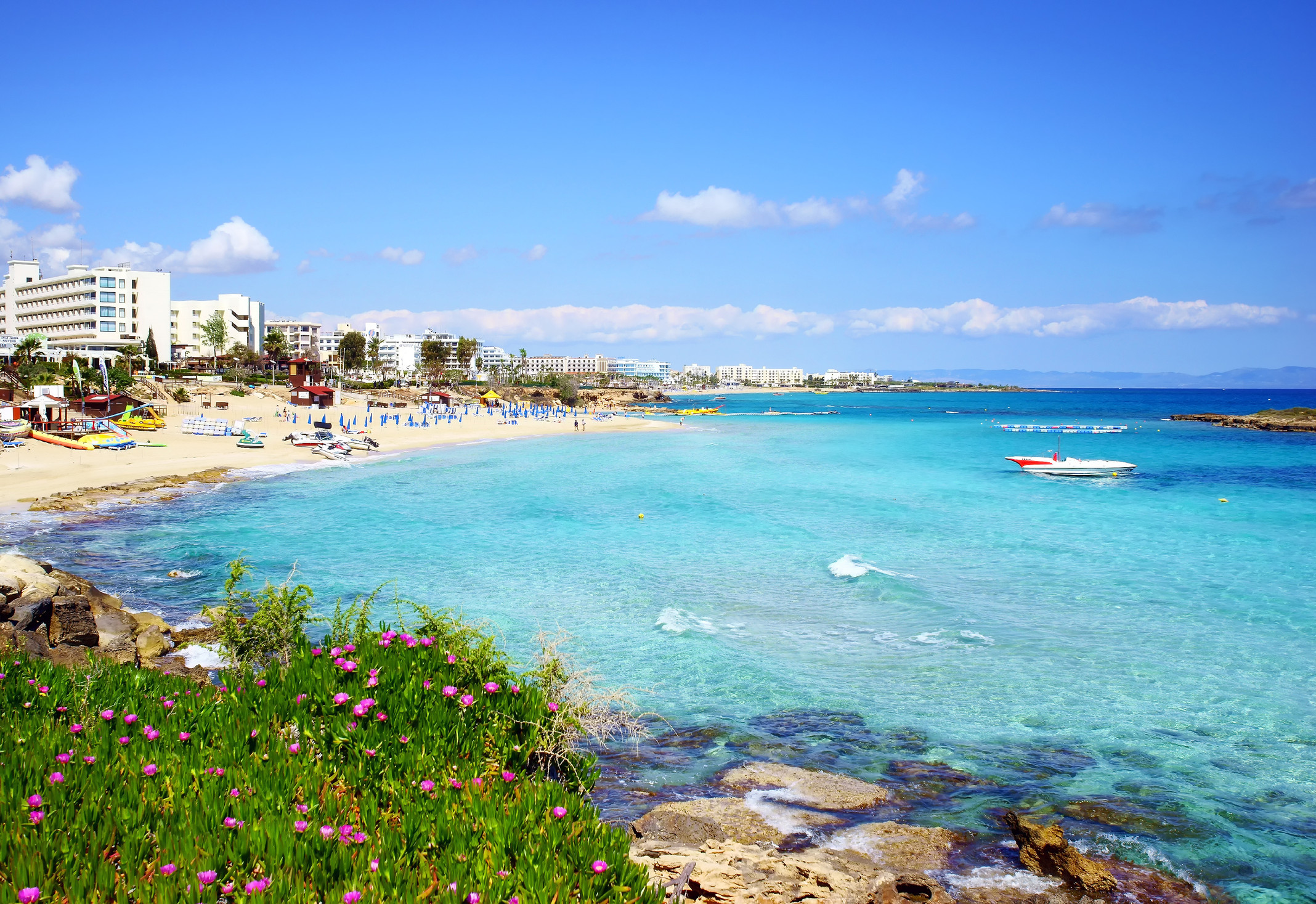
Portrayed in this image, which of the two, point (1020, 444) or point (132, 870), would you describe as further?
point (1020, 444)

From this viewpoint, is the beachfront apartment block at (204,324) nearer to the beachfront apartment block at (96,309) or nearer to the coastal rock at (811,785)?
the beachfront apartment block at (96,309)

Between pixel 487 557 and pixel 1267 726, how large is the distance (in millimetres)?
19152

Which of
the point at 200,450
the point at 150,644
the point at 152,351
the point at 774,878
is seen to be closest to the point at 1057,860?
the point at 774,878

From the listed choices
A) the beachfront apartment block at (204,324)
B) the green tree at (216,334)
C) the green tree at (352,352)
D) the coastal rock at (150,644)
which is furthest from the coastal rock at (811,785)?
the green tree at (352,352)

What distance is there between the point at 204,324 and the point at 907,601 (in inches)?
5382

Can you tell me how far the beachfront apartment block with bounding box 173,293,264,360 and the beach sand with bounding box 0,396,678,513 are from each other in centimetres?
5338

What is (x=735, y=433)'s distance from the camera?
296 feet

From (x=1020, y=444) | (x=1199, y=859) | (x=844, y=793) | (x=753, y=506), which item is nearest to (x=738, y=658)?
(x=844, y=793)

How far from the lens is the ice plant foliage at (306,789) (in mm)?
4840

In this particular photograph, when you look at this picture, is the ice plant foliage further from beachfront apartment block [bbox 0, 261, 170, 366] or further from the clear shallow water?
beachfront apartment block [bbox 0, 261, 170, 366]

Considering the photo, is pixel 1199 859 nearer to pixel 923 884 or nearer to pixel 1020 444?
pixel 923 884

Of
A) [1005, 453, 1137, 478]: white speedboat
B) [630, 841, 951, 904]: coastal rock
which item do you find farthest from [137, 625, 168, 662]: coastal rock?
[1005, 453, 1137, 478]: white speedboat

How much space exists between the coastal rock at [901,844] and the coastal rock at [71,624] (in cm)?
1201

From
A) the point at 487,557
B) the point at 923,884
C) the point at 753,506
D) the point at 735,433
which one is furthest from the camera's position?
the point at 735,433
